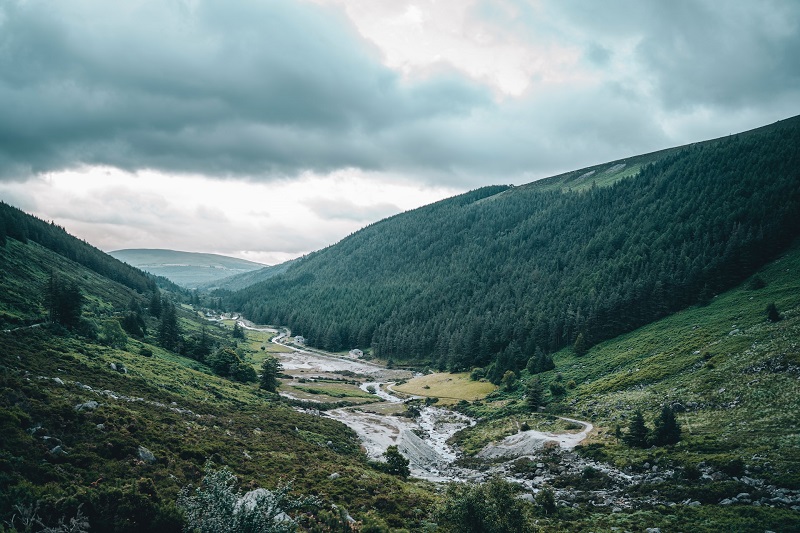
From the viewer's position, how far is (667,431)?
144ft

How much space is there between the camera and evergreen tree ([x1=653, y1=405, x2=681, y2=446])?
1697 inches

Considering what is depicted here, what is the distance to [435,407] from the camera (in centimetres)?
9281

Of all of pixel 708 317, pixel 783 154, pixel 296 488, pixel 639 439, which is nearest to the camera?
pixel 296 488

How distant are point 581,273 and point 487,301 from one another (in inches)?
1694

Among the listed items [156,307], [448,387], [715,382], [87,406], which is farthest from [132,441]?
[156,307]

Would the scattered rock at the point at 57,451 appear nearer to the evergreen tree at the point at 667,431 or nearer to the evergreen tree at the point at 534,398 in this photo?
the evergreen tree at the point at 667,431

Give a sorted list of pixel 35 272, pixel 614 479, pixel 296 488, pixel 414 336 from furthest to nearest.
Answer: pixel 414 336 → pixel 35 272 → pixel 614 479 → pixel 296 488

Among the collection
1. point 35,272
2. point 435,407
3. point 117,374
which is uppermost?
point 35,272

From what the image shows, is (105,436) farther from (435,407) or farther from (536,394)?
(435,407)

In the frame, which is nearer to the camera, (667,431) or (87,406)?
(87,406)

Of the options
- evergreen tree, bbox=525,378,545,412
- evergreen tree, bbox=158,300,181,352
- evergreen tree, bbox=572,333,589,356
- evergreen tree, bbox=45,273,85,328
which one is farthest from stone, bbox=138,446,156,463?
evergreen tree, bbox=572,333,589,356

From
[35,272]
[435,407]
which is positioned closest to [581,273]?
[435,407]

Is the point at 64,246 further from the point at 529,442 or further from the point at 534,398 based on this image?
the point at 529,442

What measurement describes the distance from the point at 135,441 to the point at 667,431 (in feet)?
175
